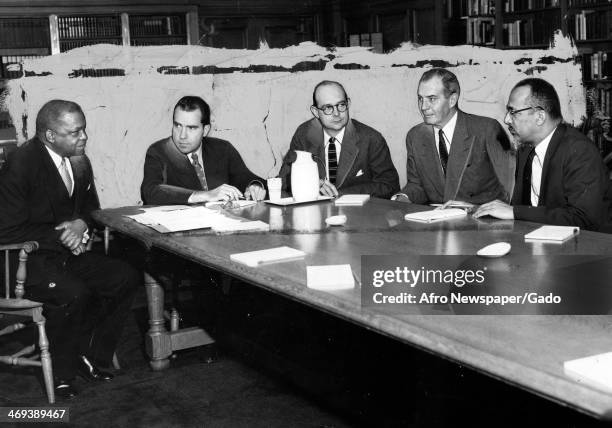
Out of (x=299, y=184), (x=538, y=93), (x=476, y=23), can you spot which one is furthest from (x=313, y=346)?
(x=476, y=23)

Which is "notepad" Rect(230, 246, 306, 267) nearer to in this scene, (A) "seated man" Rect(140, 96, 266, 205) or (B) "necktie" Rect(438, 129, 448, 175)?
(A) "seated man" Rect(140, 96, 266, 205)

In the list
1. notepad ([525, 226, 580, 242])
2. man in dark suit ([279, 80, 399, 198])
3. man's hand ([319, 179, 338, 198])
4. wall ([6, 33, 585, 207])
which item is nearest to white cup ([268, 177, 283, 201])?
man's hand ([319, 179, 338, 198])

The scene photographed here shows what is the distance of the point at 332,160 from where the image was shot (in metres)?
3.84

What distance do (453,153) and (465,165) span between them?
85mm

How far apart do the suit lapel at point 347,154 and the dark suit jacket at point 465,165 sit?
12.1 inches

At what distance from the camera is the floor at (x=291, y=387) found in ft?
7.95

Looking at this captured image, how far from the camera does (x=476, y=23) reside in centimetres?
727

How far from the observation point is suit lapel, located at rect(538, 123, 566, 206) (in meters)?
2.78

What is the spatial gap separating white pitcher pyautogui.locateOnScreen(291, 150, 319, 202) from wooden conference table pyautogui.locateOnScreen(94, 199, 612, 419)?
79 mm

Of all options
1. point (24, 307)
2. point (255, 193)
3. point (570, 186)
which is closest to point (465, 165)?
point (570, 186)

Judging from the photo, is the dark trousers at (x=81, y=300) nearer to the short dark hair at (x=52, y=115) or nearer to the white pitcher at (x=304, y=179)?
the short dark hair at (x=52, y=115)

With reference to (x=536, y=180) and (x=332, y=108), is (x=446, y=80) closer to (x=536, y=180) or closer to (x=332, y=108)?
(x=332, y=108)

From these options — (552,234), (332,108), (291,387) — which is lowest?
(291,387)

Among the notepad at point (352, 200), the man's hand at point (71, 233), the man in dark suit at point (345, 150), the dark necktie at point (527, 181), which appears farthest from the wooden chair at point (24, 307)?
the dark necktie at point (527, 181)
